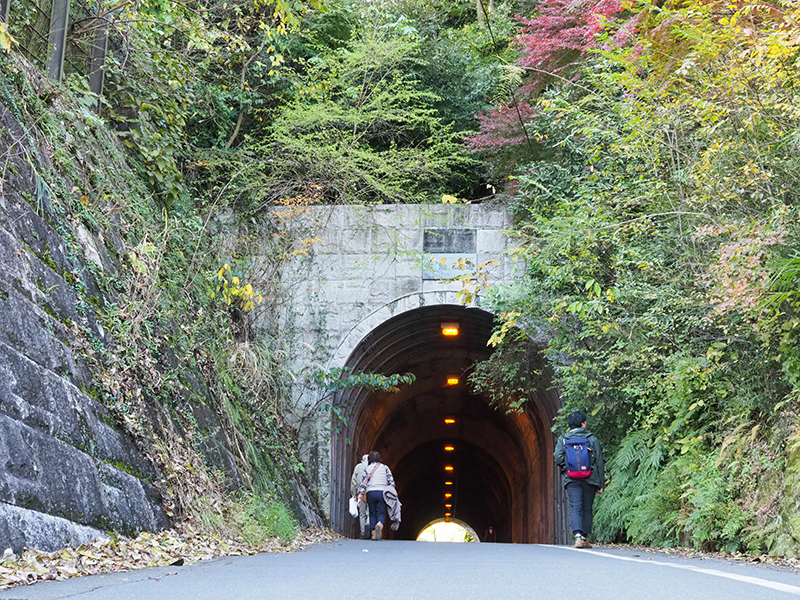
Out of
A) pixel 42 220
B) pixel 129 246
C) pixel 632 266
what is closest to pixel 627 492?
pixel 632 266

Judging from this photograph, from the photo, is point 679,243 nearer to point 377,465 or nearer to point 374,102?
point 377,465

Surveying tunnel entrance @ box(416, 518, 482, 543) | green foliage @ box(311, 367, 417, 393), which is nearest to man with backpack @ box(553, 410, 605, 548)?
green foliage @ box(311, 367, 417, 393)

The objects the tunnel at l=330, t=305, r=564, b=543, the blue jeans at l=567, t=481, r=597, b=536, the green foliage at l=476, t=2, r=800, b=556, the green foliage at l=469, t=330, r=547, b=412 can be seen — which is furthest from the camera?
the tunnel at l=330, t=305, r=564, b=543

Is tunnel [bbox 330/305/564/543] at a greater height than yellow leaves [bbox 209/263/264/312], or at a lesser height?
lesser

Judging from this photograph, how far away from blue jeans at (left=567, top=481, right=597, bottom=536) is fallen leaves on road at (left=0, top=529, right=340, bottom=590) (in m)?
3.46

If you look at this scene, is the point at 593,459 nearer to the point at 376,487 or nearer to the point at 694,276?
the point at 694,276

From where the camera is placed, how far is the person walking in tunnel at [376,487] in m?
12.6

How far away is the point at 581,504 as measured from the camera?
9375 mm

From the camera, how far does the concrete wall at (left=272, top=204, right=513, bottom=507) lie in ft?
47.7

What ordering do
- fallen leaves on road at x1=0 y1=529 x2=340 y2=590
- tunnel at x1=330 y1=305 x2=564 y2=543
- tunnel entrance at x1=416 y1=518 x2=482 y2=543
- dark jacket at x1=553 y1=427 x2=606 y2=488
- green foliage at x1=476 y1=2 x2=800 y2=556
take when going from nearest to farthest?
fallen leaves on road at x1=0 y1=529 x2=340 y2=590
green foliage at x1=476 y1=2 x2=800 y2=556
dark jacket at x1=553 y1=427 x2=606 y2=488
tunnel at x1=330 y1=305 x2=564 y2=543
tunnel entrance at x1=416 y1=518 x2=482 y2=543

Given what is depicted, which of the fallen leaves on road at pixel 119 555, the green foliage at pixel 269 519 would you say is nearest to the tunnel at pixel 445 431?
the green foliage at pixel 269 519

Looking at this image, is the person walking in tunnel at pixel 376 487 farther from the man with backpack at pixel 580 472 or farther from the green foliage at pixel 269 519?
the man with backpack at pixel 580 472

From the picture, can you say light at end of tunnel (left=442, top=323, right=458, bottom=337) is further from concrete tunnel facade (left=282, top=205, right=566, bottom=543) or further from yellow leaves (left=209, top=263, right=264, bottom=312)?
yellow leaves (left=209, top=263, right=264, bottom=312)

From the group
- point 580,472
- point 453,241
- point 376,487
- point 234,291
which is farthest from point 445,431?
point 580,472
